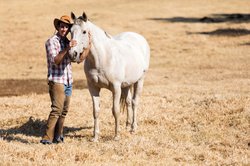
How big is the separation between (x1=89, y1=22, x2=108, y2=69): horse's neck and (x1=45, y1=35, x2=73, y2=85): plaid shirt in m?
0.54

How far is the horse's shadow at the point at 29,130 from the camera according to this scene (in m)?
11.2

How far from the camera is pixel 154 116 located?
1350cm

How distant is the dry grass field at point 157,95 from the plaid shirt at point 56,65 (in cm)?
137

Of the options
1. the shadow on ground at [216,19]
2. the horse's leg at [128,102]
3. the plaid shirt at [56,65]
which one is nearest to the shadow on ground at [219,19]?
the shadow on ground at [216,19]

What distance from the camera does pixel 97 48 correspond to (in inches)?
412

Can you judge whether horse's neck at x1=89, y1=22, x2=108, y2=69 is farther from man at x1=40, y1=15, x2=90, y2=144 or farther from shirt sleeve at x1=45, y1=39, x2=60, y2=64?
shirt sleeve at x1=45, y1=39, x2=60, y2=64

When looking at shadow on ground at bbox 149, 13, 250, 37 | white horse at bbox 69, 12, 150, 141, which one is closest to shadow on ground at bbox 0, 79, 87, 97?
white horse at bbox 69, 12, 150, 141

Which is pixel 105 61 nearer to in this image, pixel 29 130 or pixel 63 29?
pixel 63 29

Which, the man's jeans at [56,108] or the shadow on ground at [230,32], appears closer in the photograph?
the man's jeans at [56,108]

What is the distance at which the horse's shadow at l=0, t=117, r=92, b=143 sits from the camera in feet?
36.6

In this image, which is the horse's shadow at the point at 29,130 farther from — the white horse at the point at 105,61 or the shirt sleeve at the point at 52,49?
the shirt sleeve at the point at 52,49

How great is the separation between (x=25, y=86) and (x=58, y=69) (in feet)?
42.6

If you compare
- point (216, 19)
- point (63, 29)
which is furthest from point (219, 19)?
point (63, 29)

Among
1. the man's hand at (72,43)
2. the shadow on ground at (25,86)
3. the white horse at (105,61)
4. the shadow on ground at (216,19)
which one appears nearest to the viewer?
the man's hand at (72,43)
